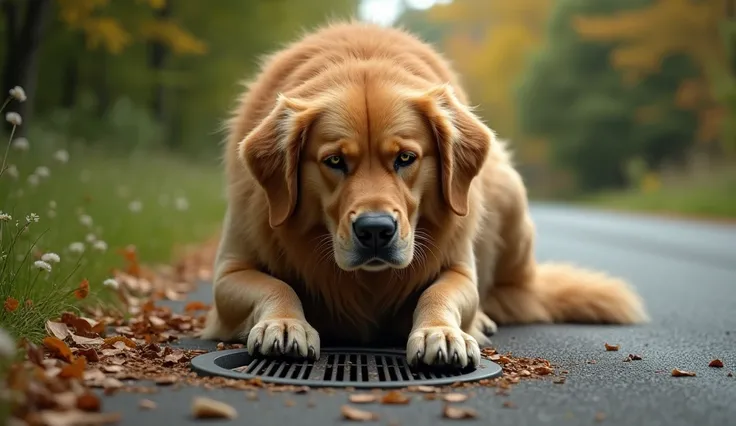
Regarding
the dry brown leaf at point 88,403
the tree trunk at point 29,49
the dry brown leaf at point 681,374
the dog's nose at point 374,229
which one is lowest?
the dry brown leaf at point 681,374

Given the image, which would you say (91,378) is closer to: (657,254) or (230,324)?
(230,324)

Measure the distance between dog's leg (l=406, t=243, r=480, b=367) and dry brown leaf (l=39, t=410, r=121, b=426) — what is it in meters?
1.34

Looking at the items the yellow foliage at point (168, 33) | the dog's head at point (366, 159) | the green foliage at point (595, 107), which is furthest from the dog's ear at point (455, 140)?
the green foliage at point (595, 107)

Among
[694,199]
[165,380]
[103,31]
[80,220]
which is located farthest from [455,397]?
[694,199]

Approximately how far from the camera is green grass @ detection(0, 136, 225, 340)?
12.9 feet

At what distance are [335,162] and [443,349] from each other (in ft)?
3.45

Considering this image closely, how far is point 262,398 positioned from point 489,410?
737mm

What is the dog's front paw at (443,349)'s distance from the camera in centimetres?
341

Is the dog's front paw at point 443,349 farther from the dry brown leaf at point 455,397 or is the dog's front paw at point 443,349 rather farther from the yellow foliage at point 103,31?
the yellow foliage at point 103,31

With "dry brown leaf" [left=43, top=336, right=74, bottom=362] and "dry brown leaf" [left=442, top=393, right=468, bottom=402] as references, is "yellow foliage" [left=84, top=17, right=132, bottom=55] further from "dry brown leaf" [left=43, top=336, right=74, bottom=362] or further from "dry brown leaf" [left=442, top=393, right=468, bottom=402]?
"dry brown leaf" [left=442, top=393, right=468, bottom=402]

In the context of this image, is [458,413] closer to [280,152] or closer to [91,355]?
[91,355]

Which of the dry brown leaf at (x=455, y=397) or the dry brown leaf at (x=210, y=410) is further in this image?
the dry brown leaf at (x=455, y=397)

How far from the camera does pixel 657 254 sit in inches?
414

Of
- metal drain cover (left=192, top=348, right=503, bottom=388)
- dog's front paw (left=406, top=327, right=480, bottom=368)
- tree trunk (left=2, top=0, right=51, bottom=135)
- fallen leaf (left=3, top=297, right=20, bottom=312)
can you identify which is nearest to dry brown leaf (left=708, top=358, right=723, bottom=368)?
metal drain cover (left=192, top=348, right=503, bottom=388)
